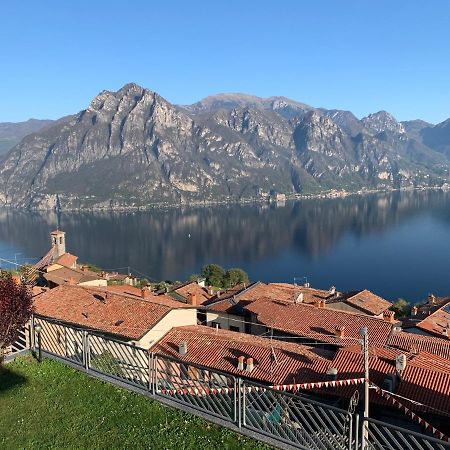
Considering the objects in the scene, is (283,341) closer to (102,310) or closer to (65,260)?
(102,310)

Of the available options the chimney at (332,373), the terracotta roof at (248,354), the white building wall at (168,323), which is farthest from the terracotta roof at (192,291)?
the chimney at (332,373)

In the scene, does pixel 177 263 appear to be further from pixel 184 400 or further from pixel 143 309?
pixel 184 400

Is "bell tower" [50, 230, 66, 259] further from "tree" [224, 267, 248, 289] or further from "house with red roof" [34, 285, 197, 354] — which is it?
"house with red roof" [34, 285, 197, 354]

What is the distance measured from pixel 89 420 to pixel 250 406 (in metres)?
3.50

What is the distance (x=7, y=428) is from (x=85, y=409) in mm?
1621

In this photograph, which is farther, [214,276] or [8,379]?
[214,276]

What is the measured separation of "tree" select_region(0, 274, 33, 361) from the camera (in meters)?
12.6

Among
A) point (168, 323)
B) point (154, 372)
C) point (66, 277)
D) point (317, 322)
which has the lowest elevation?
point (66, 277)

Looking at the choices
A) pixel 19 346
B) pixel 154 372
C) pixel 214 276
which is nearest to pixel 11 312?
pixel 19 346

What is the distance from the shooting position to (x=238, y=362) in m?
22.2

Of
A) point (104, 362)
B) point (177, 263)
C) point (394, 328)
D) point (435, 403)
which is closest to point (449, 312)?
point (394, 328)

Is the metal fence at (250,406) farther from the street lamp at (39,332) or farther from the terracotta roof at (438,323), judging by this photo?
the terracotta roof at (438,323)

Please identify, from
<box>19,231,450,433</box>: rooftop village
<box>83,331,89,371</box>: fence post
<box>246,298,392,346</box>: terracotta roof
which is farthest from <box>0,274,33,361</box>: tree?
<box>246,298,392,346</box>: terracotta roof

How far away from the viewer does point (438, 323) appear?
4219 cm
